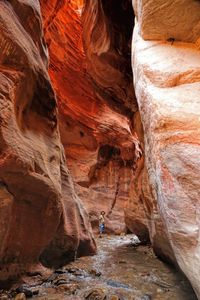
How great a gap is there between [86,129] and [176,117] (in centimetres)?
1501

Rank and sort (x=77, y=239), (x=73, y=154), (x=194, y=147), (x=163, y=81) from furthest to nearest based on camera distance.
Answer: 1. (x=73, y=154)
2. (x=77, y=239)
3. (x=163, y=81)
4. (x=194, y=147)

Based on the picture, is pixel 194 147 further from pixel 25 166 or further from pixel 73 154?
pixel 73 154

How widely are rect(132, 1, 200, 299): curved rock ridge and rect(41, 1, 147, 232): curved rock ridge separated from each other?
9.60 metres

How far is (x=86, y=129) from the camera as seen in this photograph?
60.4 ft

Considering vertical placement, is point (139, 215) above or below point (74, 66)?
below

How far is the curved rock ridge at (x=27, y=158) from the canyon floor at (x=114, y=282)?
600mm

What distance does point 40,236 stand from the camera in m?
5.79

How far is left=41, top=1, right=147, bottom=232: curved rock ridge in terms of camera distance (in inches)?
638

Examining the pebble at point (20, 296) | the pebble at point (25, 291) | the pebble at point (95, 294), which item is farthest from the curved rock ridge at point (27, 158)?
the pebble at point (95, 294)

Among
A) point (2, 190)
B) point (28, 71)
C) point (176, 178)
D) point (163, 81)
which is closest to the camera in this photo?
point (176, 178)

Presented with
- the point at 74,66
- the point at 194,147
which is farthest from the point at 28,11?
the point at 74,66

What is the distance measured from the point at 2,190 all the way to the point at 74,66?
1400cm

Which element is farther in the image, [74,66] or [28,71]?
[74,66]

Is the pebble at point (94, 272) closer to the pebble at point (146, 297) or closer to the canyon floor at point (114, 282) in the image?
the canyon floor at point (114, 282)
